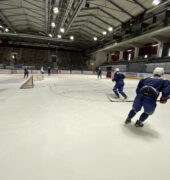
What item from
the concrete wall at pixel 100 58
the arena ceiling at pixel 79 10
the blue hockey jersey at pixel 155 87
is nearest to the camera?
the blue hockey jersey at pixel 155 87

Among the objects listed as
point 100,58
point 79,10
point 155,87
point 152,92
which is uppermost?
point 79,10

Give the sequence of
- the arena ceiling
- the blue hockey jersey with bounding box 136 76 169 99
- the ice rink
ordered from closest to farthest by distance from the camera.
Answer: the ice rink
the blue hockey jersey with bounding box 136 76 169 99
the arena ceiling

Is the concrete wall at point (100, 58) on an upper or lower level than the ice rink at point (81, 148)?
upper

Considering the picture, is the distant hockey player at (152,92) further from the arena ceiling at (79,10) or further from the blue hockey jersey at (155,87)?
the arena ceiling at (79,10)

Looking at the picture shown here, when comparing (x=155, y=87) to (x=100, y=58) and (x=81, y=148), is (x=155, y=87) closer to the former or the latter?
(x=81, y=148)

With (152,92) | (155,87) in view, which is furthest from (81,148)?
(155,87)

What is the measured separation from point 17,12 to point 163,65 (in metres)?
23.0

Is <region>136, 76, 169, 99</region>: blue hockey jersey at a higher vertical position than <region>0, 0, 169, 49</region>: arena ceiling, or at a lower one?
lower

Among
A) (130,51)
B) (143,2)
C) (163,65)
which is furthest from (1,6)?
(130,51)

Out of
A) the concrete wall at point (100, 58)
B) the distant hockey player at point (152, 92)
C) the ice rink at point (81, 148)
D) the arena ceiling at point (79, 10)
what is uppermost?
the arena ceiling at point (79, 10)

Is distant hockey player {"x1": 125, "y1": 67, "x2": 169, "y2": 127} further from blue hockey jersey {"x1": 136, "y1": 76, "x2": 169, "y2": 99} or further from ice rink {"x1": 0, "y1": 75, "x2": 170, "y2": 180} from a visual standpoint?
ice rink {"x1": 0, "y1": 75, "x2": 170, "y2": 180}

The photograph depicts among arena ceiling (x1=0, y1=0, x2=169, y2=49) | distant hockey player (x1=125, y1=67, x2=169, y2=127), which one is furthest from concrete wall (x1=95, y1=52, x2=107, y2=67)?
distant hockey player (x1=125, y1=67, x2=169, y2=127)

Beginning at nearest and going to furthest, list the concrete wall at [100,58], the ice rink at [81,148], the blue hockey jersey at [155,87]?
the ice rink at [81,148], the blue hockey jersey at [155,87], the concrete wall at [100,58]

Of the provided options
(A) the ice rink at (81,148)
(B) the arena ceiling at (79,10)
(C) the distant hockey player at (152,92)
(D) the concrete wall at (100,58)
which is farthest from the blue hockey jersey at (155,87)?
(D) the concrete wall at (100,58)
